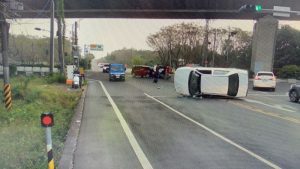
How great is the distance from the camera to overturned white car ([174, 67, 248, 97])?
2584cm

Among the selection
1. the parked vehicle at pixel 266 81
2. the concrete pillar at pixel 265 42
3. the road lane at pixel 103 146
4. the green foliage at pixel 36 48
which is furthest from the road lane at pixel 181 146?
the green foliage at pixel 36 48

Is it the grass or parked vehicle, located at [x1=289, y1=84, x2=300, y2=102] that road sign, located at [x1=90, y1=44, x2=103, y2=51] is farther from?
the grass

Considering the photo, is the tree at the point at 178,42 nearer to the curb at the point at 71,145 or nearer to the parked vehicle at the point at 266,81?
the parked vehicle at the point at 266,81

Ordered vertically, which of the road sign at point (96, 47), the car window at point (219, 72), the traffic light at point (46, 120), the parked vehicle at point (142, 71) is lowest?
the parked vehicle at point (142, 71)

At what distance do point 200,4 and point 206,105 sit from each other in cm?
3619

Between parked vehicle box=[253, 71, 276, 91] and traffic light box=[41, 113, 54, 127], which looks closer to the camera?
traffic light box=[41, 113, 54, 127]

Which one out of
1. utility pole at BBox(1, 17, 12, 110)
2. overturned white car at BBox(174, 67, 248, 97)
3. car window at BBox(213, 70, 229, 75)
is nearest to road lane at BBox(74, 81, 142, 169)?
utility pole at BBox(1, 17, 12, 110)

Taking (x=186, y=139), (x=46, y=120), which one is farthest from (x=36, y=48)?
(x=46, y=120)

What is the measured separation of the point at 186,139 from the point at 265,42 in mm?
49886

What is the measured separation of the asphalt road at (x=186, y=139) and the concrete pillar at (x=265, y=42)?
41.0 metres

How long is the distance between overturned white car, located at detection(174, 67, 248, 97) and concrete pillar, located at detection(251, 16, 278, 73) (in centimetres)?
3413

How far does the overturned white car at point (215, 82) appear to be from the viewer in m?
25.8

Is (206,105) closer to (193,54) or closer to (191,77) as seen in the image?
(191,77)

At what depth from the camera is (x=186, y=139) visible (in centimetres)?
1168
